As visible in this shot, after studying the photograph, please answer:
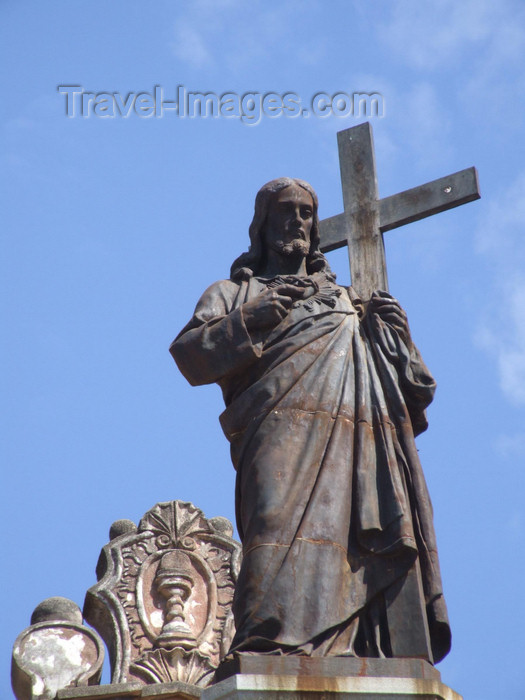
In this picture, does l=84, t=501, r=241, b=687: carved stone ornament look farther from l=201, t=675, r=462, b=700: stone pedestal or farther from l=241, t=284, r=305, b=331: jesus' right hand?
l=201, t=675, r=462, b=700: stone pedestal

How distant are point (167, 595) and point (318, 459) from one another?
295 cm

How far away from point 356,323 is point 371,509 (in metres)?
1.37

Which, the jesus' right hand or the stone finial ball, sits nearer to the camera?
the jesus' right hand

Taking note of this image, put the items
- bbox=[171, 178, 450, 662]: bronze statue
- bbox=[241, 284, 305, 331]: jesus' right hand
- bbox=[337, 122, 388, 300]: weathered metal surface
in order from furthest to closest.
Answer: bbox=[337, 122, 388, 300]: weathered metal surface
bbox=[241, 284, 305, 331]: jesus' right hand
bbox=[171, 178, 450, 662]: bronze statue

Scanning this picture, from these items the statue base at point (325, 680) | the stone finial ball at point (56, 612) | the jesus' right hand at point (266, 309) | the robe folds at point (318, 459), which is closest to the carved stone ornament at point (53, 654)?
the stone finial ball at point (56, 612)

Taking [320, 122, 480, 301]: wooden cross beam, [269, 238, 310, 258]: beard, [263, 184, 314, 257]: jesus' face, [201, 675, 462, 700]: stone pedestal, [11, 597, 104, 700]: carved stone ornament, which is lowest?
[201, 675, 462, 700]: stone pedestal

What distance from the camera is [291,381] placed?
331 inches

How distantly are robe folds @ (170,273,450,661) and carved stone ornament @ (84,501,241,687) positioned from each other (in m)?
2.39

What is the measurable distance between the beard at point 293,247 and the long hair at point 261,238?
0.15 meters

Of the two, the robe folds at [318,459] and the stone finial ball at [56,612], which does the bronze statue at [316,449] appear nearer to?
the robe folds at [318,459]

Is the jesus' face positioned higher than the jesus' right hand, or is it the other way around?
the jesus' face

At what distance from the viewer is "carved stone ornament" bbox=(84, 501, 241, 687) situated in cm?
1031

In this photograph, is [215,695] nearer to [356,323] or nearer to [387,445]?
[387,445]

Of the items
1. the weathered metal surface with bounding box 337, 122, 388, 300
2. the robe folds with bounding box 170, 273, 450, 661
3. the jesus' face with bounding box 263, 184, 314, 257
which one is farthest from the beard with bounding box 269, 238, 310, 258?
the weathered metal surface with bounding box 337, 122, 388, 300
